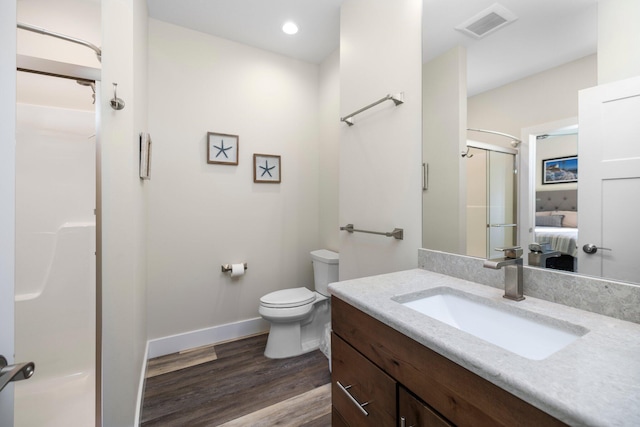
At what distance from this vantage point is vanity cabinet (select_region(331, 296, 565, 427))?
52cm

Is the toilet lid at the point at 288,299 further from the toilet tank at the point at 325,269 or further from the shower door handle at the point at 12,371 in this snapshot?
the shower door handle at the point at 12,371

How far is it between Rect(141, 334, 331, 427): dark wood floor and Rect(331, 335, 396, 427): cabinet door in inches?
25.5

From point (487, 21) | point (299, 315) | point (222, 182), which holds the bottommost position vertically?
point (299, 315)

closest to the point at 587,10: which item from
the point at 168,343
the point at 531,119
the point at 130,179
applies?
the point at 531,119

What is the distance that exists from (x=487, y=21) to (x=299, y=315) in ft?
6.58

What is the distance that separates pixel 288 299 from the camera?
208 cm

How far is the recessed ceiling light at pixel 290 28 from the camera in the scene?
82.0 inches

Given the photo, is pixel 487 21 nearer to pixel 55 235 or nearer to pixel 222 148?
pixel 222 148

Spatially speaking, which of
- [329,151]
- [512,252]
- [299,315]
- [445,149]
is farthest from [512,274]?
[329,151]

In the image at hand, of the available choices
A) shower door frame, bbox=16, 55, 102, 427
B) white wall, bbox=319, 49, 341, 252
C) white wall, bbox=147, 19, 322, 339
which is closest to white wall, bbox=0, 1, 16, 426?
shower door frame, bbox=16, 55, 102, 427

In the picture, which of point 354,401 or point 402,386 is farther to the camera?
point 354,401

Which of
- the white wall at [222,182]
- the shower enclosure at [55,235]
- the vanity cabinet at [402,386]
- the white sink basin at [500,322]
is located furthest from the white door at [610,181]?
the shower enclosure at [55,235]

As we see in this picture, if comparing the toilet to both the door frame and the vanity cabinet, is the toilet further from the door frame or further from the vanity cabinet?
the door frame

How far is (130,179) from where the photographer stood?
1281 mm
